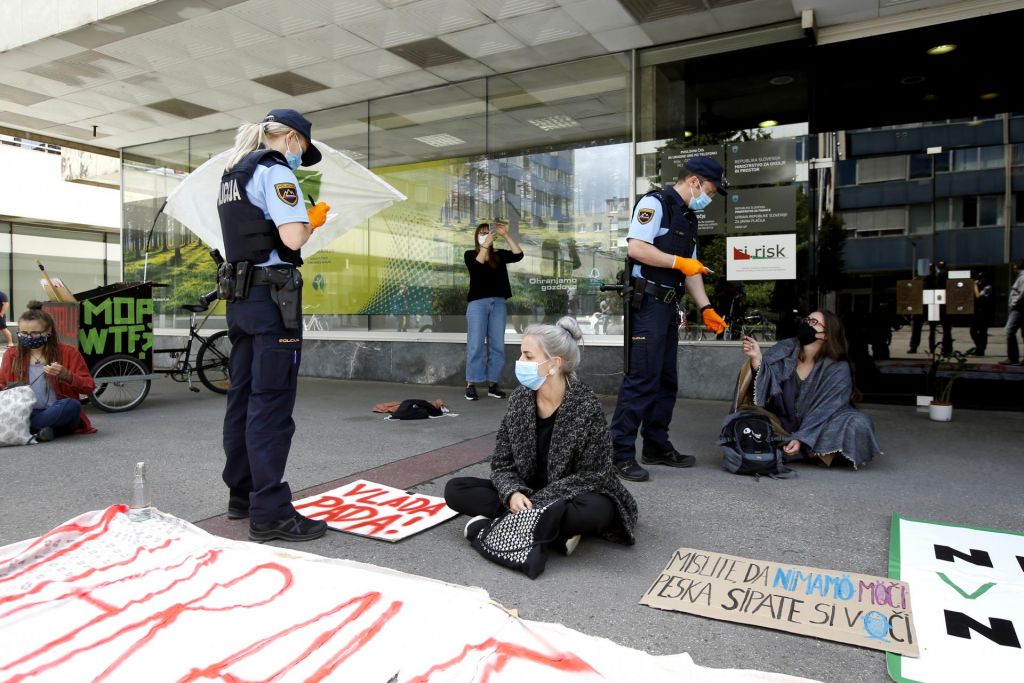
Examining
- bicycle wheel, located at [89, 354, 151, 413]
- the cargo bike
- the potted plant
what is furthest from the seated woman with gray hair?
bicycle wheel, located at [89, 354, 151, 413]

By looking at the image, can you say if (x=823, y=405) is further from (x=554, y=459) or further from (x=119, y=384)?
(x=119, y=384)

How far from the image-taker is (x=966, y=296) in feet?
22.6

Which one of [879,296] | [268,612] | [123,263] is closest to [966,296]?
[879,296]

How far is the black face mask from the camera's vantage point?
4539 mm

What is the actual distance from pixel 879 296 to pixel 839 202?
3.41 ft

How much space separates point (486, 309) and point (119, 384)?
3.75 m

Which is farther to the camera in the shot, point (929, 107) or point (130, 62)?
point (130, 62)

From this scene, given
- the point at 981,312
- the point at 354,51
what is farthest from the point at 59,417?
the point at 981,312

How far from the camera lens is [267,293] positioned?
9.89 ft

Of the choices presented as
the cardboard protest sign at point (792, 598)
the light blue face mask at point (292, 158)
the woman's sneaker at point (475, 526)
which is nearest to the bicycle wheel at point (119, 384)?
the light blue face mask at point (292, 158)

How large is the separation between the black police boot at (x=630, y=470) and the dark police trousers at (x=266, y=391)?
192cm

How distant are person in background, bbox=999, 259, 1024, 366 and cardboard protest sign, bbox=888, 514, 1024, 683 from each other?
14.4 ft

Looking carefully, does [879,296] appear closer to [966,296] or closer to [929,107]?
[966,296]

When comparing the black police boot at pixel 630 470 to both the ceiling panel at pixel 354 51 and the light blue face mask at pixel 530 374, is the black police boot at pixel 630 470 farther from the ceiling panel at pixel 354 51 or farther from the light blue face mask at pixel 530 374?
the ceiling panel at pixel 354 51
